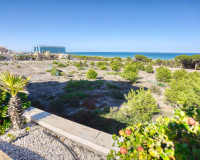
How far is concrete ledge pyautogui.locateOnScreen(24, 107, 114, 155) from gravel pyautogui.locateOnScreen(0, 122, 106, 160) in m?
0.14

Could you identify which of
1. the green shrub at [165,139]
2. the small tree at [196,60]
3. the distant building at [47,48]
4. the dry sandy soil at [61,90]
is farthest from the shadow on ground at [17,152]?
the distant building at [47,48]

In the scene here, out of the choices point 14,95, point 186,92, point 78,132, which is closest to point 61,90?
point 14,95

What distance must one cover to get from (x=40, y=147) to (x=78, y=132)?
830mm

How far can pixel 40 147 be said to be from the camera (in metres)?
2.47

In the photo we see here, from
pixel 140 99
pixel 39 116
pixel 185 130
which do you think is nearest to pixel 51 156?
pixel 39 116

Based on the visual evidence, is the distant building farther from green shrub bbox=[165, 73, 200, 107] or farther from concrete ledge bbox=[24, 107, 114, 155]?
concrete ledge bbox=[24, 107, 114, 155]

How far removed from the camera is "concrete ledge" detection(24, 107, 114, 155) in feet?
7.44

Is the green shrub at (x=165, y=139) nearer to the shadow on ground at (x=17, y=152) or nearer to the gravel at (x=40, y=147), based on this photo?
the gravel at (x=40, y=147)

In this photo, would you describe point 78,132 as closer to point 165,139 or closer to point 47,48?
point 165,139

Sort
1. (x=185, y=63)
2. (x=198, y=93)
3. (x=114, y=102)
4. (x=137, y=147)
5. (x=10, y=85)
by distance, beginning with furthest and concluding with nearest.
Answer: (x=185, y=63), (x=114, y=102), (x=198, y=93), (x=10, y=85), (x=137, y=147)

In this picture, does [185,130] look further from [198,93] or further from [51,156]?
[198,93]

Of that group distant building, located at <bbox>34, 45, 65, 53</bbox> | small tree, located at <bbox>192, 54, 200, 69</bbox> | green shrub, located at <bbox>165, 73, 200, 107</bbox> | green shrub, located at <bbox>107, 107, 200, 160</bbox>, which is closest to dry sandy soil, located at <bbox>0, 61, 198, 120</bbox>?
green shrub, located at <bbox>165, 73, 200, 107</bbox>

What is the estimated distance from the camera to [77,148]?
251 centimetres

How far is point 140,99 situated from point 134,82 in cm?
676
